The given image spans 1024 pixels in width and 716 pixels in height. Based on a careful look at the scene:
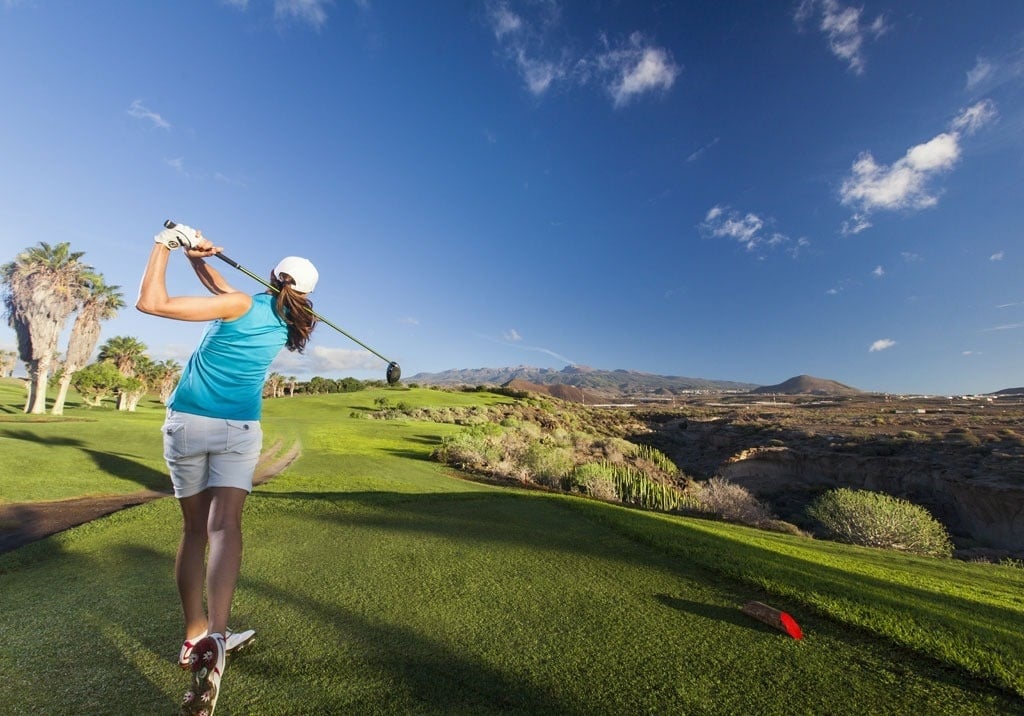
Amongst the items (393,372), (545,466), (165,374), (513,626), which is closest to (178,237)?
(393,372)

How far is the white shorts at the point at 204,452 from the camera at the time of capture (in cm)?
271

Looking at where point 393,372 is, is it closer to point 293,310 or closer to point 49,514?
point 293,310

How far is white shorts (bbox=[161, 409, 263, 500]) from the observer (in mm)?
2713

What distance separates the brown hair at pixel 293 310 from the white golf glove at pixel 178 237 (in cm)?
50

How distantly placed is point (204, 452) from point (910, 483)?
112 feet

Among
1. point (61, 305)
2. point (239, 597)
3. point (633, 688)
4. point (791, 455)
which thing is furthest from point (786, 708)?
point (61, 305)

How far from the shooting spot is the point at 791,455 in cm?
3328

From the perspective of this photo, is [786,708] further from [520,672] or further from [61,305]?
[61,305]

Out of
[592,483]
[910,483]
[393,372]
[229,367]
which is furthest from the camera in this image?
[910,483]

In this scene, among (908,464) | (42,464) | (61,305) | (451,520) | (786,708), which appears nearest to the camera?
(786,708)

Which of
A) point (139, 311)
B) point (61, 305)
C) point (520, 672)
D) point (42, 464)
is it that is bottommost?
point (42, 464)

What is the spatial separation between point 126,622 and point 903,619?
5546mm

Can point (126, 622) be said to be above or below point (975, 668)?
below

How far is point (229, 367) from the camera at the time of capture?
9.39 ft
